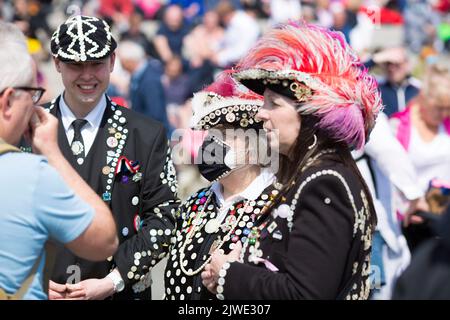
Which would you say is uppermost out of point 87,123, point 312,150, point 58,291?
point 87,123

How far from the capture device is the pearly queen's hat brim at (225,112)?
4172mm

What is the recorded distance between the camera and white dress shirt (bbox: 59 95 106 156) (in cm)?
436

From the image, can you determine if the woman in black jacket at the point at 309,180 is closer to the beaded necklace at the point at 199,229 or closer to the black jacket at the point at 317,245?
the black jacket at the point at 317,245

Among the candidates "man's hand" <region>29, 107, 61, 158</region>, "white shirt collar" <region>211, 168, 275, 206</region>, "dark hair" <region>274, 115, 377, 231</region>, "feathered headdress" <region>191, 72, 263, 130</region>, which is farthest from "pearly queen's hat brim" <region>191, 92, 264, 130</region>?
"man's hand" <region>29, 107, 61, 158</region>

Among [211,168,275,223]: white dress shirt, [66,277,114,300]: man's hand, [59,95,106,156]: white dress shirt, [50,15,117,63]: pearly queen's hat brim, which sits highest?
[50,15,117,63]: pearly queen's hat brim

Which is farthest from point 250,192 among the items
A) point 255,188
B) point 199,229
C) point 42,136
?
point 42,136

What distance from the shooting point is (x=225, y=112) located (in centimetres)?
419

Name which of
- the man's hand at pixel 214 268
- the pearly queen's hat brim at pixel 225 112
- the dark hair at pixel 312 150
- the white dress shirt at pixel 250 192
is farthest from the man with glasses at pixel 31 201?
the pearly queen's hat brim at pixel 225 112

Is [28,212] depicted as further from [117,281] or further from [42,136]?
[117,281]

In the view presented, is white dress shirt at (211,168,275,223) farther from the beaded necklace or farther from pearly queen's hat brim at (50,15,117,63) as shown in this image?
pearly queen's hat brim at (50,15,117,63)

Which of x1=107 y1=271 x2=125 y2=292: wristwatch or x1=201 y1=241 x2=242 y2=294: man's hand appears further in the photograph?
x1=107 y1=271 x2=125 y2=292: wristwatch

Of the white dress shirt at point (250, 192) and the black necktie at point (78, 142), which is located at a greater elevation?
the black necktie at point (78, 142)

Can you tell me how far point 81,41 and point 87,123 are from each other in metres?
0.40

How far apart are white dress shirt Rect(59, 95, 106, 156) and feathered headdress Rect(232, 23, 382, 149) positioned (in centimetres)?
99
